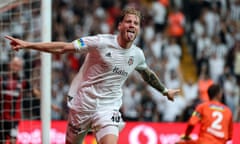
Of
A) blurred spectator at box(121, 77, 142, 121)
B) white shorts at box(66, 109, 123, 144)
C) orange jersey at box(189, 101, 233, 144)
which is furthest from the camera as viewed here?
blurred spectator at box(121, 77, 142, 121)

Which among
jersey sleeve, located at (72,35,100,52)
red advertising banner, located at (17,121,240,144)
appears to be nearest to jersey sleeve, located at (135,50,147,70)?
jersey sleeve, located at (72,35,100,52)

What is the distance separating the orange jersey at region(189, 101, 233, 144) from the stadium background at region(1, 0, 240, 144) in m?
5.76

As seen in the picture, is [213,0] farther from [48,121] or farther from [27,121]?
[48,121]

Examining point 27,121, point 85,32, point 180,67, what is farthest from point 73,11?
point 27,121

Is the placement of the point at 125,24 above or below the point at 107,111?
above

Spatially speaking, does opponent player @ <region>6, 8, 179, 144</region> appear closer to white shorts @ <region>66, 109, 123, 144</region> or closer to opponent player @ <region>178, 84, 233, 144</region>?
white shorts @ <region>66, 109, 123, 144</region>

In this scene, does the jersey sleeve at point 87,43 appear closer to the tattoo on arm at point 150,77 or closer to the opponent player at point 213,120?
the tattoo on arm at point 150,77

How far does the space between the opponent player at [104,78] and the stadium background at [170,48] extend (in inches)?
330

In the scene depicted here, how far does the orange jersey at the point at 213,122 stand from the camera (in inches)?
438

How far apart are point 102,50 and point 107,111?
0.68 m

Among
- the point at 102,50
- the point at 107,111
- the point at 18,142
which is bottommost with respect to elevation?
the point at 18,142

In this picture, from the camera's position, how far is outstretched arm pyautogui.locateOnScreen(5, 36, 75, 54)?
7.73 m

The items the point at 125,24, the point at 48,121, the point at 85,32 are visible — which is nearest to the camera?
the point at 125,24

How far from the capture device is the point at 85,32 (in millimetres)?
19922
